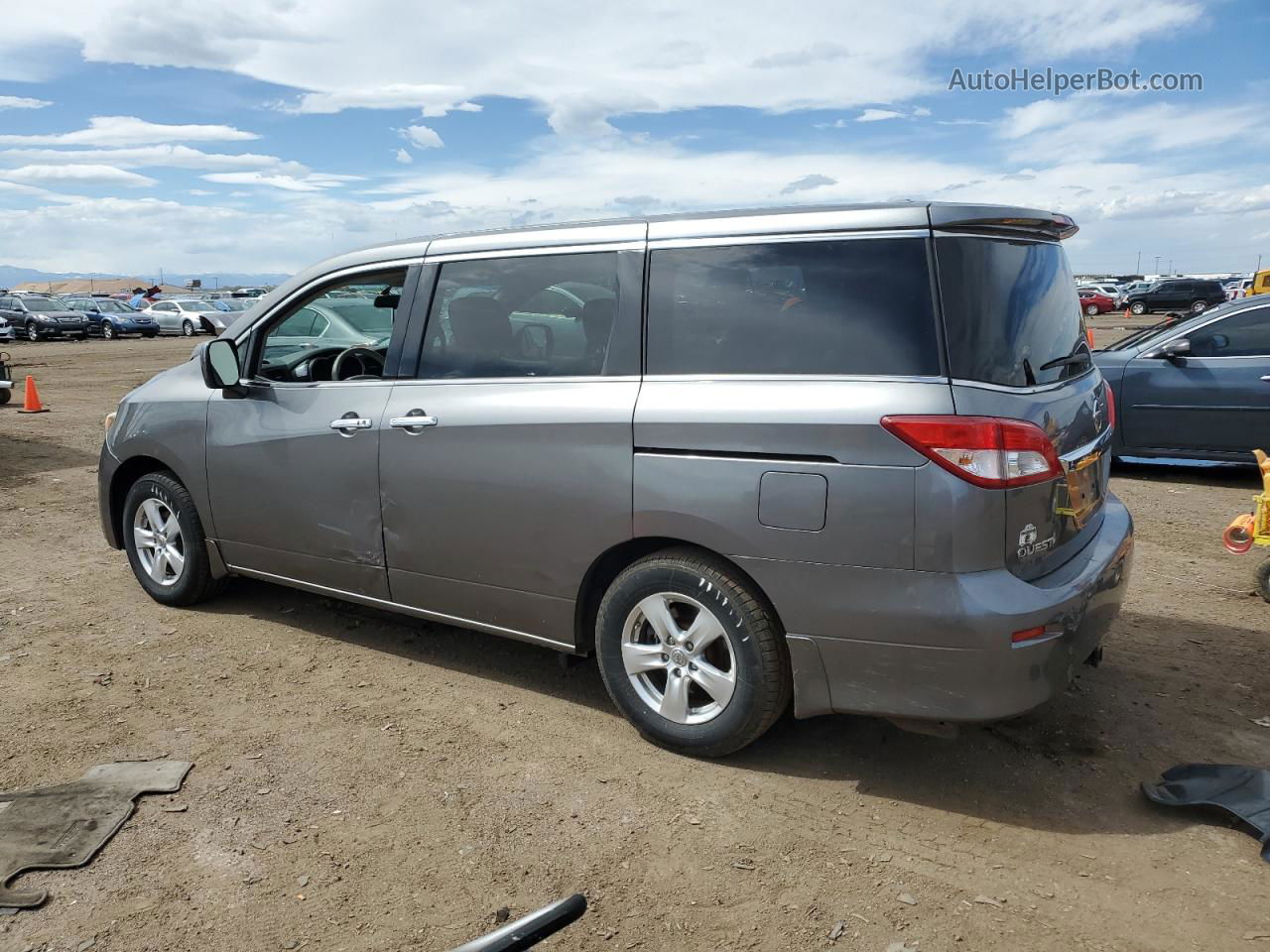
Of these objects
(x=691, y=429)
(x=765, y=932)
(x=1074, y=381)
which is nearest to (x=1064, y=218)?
(x=1074, y=381)

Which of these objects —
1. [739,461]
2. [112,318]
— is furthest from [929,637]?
[112,318]

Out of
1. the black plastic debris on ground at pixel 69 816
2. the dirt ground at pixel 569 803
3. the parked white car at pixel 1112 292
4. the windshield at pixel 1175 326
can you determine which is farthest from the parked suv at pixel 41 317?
the parked white car at pixel 1112 292

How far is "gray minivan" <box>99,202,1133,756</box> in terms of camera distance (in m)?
3.11

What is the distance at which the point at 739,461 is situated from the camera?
334 centimetres

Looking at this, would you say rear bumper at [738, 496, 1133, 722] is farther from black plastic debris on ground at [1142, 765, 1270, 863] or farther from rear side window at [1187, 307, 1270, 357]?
rear side window at [1187, 307, 1270, 357]

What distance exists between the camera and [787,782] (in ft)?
11.7

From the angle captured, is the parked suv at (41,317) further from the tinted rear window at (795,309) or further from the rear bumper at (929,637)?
the rear bumper at (929,637)

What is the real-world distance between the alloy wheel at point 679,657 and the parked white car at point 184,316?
135 feet

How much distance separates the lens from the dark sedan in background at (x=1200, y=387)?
27.6ft

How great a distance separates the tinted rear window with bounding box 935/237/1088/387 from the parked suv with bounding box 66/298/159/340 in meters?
41.3

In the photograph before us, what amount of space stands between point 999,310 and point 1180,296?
47863 mm

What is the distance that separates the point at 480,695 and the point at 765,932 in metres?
1.90

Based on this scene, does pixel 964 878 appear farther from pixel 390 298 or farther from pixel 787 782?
pixel 390 298

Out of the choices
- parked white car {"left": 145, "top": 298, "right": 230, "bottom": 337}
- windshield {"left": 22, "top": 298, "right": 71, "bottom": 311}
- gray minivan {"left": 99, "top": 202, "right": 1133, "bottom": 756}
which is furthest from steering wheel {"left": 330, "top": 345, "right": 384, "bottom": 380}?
parked white car {"left": 145, "top": 298, "right": 230, "bottom": 337}
